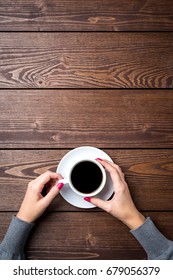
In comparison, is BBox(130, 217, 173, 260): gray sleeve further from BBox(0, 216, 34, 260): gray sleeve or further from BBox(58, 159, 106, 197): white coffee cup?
BBox(0, 216, 34, 260): gray sleeve

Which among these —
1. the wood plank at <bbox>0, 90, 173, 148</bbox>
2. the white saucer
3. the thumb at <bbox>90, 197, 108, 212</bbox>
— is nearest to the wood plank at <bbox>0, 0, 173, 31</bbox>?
the wood plank at <bbox>0, 90, 173, 148</bbox>

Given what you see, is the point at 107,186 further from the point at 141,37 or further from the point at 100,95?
the point at 141,37

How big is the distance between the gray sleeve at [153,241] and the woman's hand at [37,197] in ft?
0.76

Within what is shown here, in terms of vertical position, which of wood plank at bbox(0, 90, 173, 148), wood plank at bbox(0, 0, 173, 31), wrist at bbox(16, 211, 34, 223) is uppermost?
wood plank at bbox(0, 0, 173, 31)

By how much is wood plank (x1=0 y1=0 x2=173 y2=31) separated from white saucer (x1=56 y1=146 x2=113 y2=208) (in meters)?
0.34

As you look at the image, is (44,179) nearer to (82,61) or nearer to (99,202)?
(99,202)

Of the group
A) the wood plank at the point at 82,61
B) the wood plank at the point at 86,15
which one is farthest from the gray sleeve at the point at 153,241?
the wood plank at the point at 86,15

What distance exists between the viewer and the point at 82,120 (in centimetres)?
118

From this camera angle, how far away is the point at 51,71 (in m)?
1.19

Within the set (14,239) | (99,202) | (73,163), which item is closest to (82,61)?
(73,163)

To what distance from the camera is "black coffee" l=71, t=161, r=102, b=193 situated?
1.08m

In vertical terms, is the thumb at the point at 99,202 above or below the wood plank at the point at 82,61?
below

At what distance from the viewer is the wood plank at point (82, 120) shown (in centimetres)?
118

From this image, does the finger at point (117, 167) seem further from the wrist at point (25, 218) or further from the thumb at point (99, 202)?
the wrist at point (25, 218)
